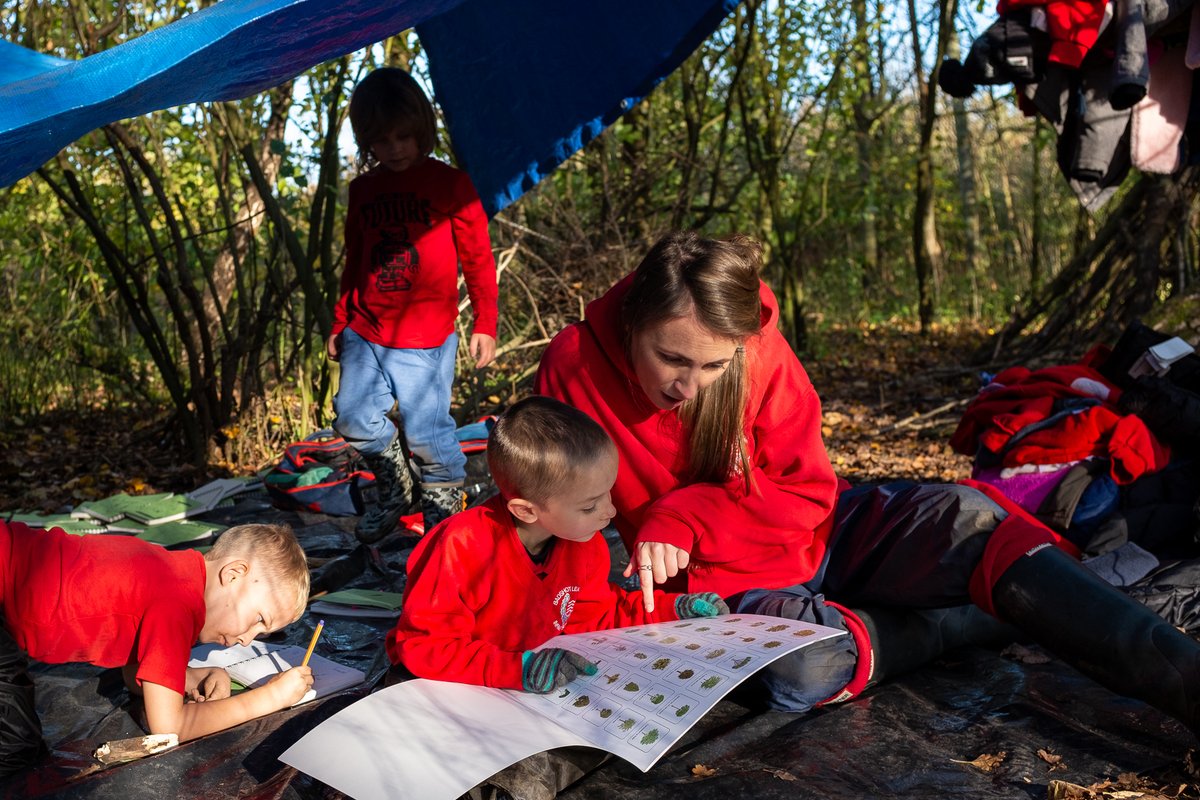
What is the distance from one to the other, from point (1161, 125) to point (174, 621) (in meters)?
2.73

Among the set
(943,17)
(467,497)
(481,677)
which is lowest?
(467,497)

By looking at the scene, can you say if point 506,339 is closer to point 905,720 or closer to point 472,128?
point 472,128

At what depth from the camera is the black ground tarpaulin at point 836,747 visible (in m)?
1.71

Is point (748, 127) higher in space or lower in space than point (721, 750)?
higher

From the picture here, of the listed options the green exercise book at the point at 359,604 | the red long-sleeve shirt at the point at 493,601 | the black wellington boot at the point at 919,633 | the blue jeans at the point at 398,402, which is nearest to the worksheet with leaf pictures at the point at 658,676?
the red long-sleeve shirt at the point at 493,601

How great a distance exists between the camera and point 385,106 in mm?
3287

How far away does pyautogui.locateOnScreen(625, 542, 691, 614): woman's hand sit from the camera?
1.98 m

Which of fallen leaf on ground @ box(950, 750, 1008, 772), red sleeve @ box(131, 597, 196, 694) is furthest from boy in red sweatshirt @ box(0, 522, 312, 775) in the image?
fallen leaf on ground @ box(950, 750, 1008, 772)

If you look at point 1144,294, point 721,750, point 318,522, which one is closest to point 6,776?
point 721,750

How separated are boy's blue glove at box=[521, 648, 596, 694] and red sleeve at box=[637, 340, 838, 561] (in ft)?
1.19

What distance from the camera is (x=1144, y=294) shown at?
19.3 ft

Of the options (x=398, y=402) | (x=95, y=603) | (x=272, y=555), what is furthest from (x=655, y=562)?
(x=398, y=402)

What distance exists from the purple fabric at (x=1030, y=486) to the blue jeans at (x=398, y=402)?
1.72 metres

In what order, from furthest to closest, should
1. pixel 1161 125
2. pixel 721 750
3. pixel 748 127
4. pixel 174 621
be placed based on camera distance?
pixel 748 127 → pixel 1161 125 → pixel 174 621 → pixel 721 750
